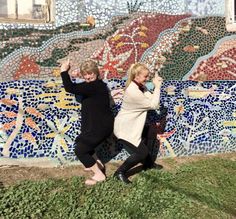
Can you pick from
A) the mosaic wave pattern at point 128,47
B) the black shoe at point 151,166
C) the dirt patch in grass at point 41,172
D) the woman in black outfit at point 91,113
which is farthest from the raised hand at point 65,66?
the black shoe at point 151,166

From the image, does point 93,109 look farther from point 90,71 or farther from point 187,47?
point 187,47

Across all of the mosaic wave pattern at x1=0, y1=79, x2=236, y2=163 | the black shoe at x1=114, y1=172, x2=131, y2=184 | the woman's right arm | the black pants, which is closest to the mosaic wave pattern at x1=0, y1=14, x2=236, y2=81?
the mosaic wave pattern at x1=0, y1=79, x2=236, y2=163

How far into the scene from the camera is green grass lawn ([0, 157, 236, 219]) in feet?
16.2

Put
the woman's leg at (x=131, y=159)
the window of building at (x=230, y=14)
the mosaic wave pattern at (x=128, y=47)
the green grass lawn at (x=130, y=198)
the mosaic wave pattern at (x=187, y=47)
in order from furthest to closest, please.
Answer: the window of building at (x=230, y=14) → the mosaic wave pattern at (x=187, y=47) → the mosaic wave pattern at (x=128, y=47) → the woman's leg at (x=131, y=159) → the green grass lawn at (x=130, y=198)

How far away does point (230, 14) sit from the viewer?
6715 millimetres

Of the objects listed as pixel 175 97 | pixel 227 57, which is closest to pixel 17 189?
pixel 175 97

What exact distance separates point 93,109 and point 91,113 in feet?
0.17

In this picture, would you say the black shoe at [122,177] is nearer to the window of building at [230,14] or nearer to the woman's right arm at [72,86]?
the woman's right arm at [72,86]

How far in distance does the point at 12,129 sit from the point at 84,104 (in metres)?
0.95

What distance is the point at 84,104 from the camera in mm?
5715

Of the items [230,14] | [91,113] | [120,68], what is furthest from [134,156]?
[230,14]

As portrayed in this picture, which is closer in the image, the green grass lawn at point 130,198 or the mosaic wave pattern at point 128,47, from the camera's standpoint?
the green grass lawn at point 130,198

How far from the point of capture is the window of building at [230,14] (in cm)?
669

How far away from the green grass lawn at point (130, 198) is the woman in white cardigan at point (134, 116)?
0.82ft
